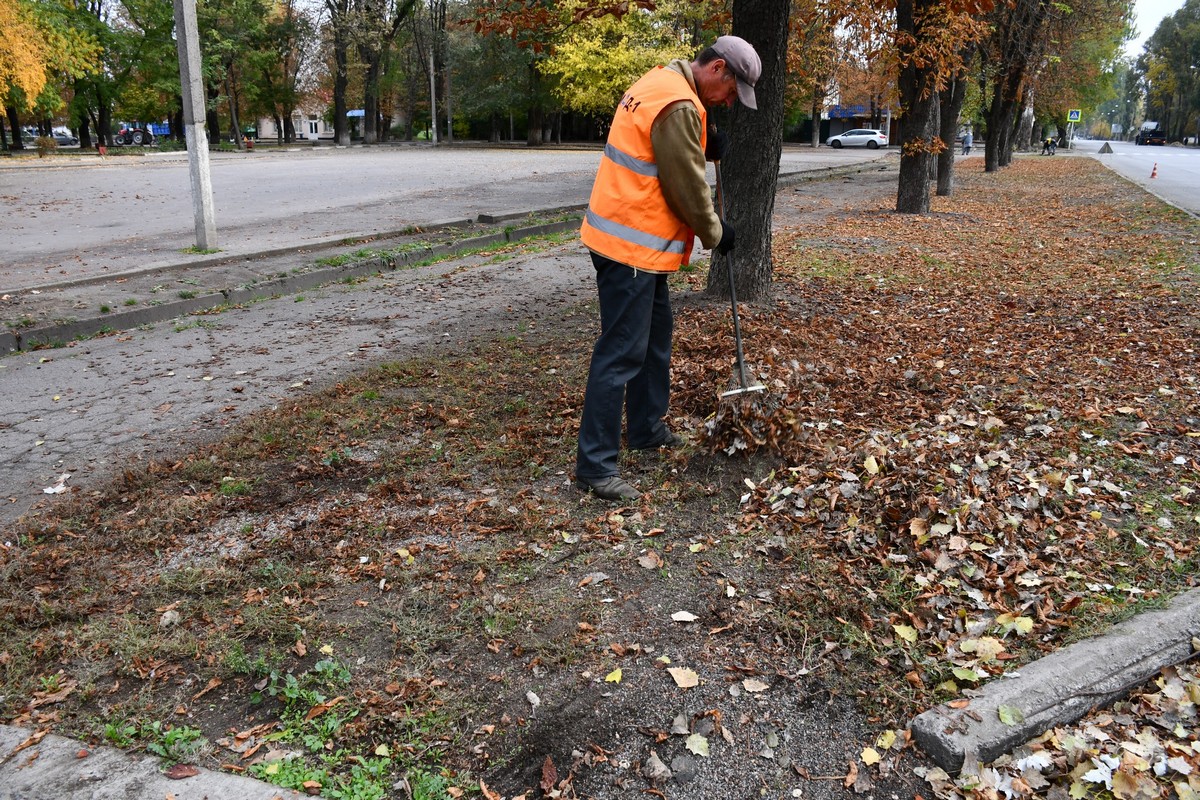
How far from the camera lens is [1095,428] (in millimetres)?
4945

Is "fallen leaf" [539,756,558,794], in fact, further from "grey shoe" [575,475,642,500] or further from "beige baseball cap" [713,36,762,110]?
"beige baseball cap" [713,36,762,110]

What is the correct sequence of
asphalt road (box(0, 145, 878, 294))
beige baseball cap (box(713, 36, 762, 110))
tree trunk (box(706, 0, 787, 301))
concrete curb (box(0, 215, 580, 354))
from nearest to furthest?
1. beige baseball cap (box(713, 36, 762, 110))
2. tree trunk (box(706, 0, 787, 301))
3. concrete curb (box(0, 215, 580, 354))
4. asphalt road (box(0, 145, 878, 294))

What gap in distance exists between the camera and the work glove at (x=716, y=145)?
4.46 meters

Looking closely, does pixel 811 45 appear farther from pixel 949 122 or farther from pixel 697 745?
pixel 697 745

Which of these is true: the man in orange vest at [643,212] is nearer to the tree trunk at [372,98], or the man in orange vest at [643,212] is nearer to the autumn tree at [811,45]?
the autumn tree at [811,45]

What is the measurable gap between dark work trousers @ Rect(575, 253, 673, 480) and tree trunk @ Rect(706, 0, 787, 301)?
255 cm

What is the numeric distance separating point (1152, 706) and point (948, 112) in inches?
705

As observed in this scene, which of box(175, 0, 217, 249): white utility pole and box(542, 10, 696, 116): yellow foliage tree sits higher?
box(542, 10, 696, 116): yellow foliage tree

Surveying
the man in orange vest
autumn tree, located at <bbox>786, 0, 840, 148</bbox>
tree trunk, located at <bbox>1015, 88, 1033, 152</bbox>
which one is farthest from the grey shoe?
tree trunk, located at <bbox>1015, 88, 1033, 152</bbox>

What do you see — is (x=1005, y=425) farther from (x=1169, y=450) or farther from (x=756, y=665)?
(x=756, y=665)

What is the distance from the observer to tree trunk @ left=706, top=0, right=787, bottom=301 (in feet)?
22.8

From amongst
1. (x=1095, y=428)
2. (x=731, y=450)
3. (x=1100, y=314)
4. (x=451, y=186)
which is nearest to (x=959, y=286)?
(x=1100, y=314)

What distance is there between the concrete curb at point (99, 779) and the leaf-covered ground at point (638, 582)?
3.4 inches

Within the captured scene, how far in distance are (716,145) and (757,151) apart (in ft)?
9.40
